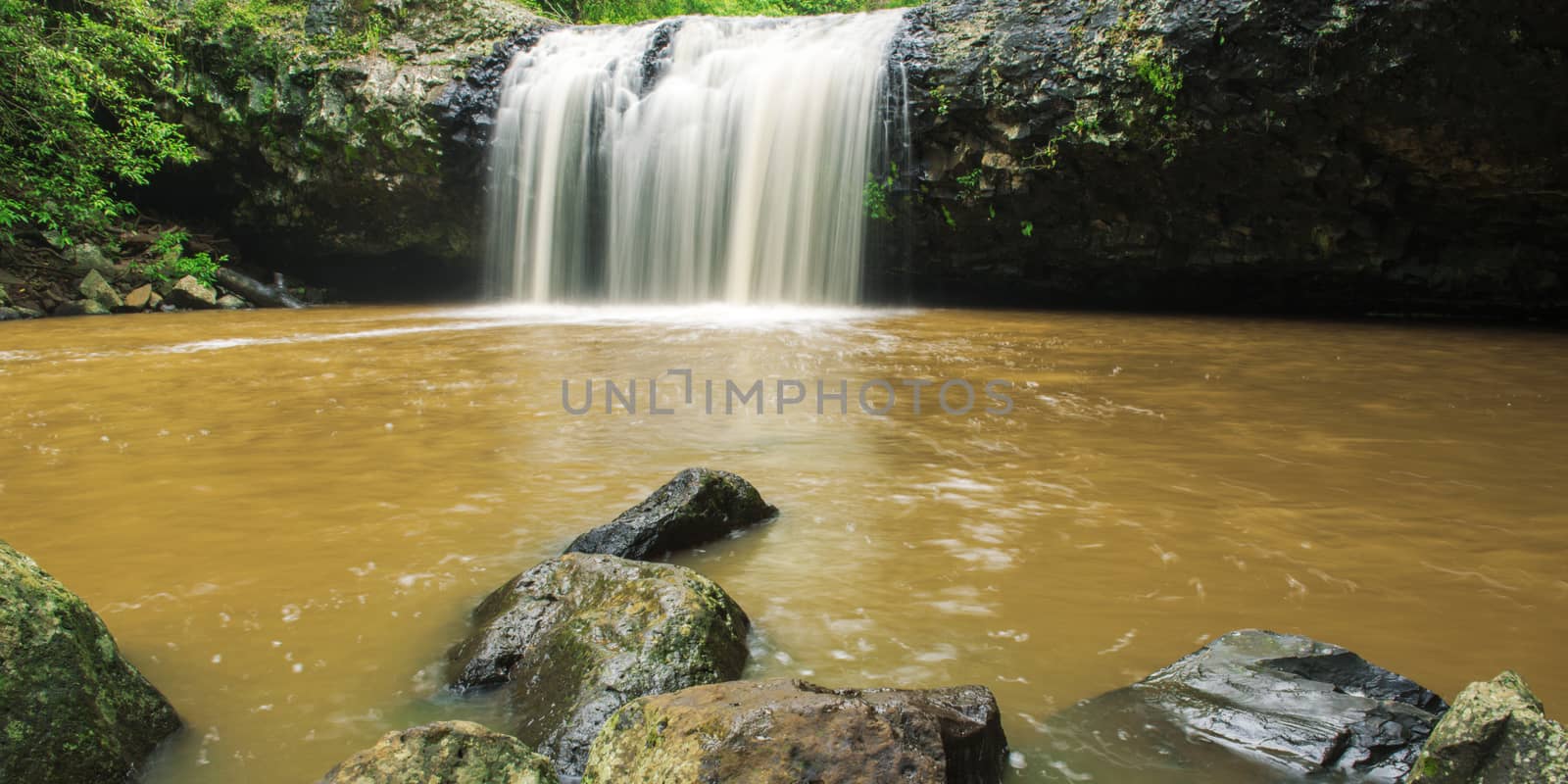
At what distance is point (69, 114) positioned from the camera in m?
11.7

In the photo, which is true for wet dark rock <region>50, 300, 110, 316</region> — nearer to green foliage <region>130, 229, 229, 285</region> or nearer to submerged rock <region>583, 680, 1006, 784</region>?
green foliage <region>130, 229, 229, 285</region>

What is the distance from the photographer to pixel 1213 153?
1065cm

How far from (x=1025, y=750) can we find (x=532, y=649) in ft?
3.93

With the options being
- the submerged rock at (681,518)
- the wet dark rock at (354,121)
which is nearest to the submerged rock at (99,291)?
the wet dark rock at (354,121)

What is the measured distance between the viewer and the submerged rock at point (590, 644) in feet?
6.50

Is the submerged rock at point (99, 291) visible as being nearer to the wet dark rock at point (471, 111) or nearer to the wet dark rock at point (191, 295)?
the wet dark rock at point (191, 295)

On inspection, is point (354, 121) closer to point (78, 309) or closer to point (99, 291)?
point (99, 291)

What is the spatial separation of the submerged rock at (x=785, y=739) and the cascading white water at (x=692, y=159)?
11.5 metres

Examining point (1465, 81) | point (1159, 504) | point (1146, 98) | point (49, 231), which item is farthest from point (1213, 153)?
point (49, 231)

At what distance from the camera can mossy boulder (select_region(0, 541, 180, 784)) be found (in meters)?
1.65

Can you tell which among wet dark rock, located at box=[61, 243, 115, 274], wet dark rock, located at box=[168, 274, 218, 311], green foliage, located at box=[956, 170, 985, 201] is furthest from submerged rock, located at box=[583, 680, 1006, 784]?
wet dark rock, located at box=[61, 243, 115, 274]

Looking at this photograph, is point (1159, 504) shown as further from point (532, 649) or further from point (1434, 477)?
point (532, 649)

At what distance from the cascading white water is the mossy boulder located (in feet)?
38.0

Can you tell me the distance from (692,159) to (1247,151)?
760cm
